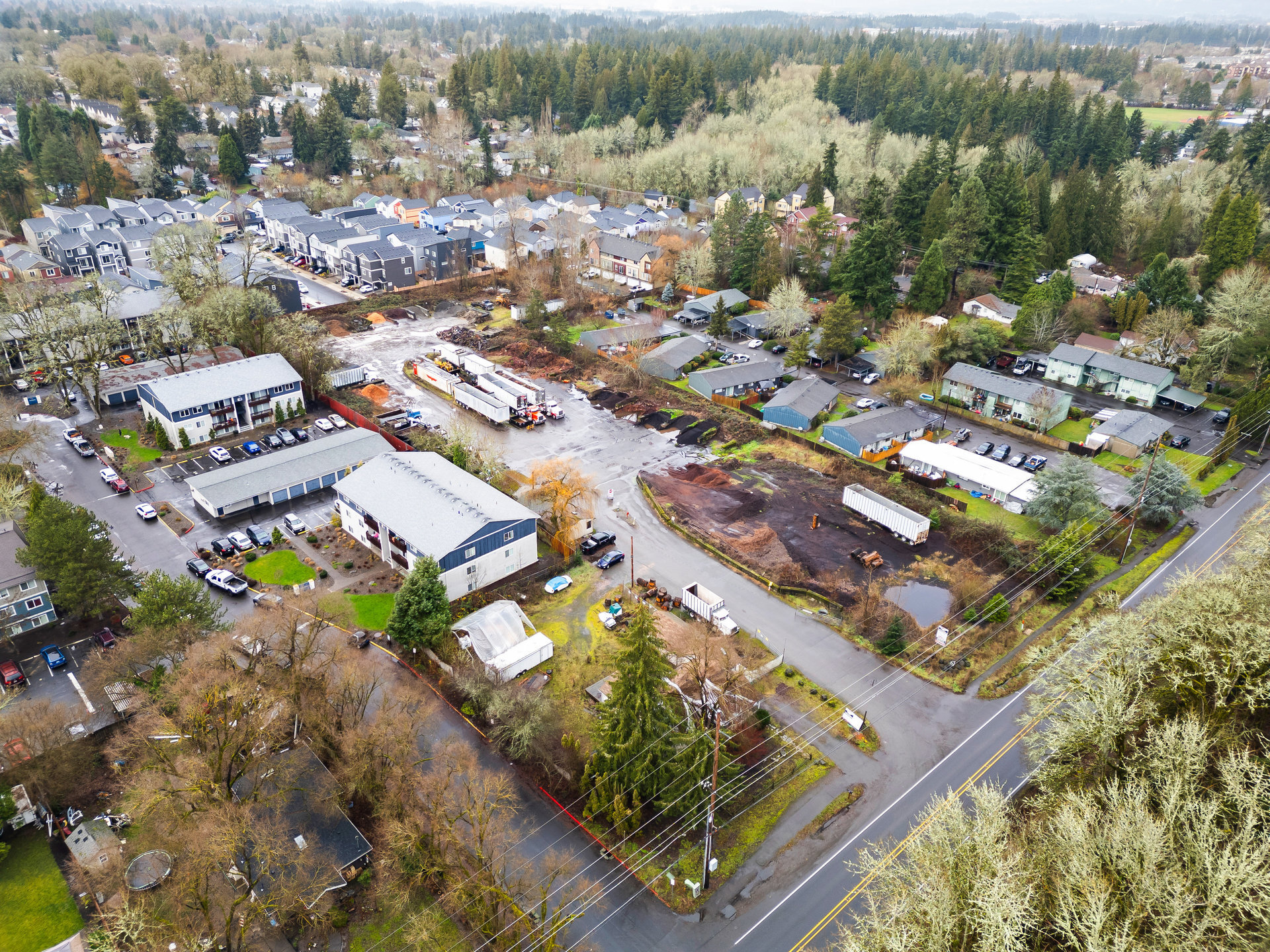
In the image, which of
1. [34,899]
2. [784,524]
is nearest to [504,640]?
[34,899]

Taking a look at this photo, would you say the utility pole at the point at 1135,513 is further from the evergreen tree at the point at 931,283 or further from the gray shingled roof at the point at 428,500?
the gray shingled roof at the point at 428,500

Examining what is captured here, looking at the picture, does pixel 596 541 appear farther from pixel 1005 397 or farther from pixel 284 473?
pixel 1005 397

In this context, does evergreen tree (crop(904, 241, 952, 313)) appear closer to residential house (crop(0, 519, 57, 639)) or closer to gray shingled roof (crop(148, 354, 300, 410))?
gray shingled roof (crop(148, 354, 300, 410))

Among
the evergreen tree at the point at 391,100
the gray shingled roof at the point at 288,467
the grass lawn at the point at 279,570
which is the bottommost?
the grass lawn at the point at 279,570

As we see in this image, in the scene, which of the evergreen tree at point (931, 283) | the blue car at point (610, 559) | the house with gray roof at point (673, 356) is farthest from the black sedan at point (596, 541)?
the evergreen tree at point (931, 283)

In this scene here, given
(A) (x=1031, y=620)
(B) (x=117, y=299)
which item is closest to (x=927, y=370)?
(A) (x=1031, y=620)

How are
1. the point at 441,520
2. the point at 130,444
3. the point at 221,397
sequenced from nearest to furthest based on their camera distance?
1. the point at 441,520
2. the point at 130,444
3. the point at 221,397

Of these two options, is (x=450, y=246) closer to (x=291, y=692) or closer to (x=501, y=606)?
(x=501, y=606)
